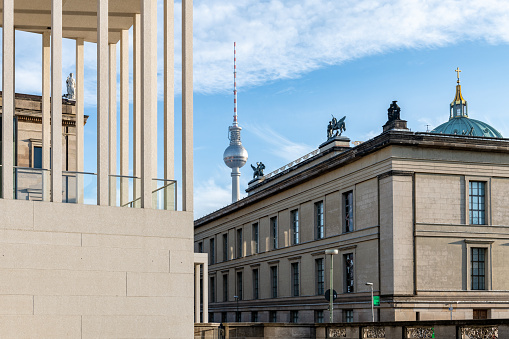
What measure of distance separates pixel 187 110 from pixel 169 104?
725 mm

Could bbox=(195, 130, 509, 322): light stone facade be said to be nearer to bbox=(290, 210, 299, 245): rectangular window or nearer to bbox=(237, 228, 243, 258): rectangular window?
bbox=(290, 210, 299, 245): rectangular window

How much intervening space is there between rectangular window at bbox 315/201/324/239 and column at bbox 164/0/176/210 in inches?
1845

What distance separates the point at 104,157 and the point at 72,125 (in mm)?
29019

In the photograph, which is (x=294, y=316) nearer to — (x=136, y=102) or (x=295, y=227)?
(x=295, y=227)

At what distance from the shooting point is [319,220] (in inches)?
2682

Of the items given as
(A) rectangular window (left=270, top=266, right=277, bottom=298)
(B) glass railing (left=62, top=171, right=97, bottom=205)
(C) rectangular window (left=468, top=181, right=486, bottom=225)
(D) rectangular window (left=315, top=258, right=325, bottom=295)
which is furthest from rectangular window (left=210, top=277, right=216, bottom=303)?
(B) glass railing (left=62, top=171, right=97, bottom=205)

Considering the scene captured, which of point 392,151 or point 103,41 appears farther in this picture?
point 392,151

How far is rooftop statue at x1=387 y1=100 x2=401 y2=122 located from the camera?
58.0 metres

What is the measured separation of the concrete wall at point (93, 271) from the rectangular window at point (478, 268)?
132ft

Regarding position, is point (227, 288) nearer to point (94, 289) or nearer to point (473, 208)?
point (473, 208)

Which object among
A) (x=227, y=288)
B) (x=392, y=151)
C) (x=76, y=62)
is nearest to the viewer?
(x=76, y=62)

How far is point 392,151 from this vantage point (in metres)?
55.0

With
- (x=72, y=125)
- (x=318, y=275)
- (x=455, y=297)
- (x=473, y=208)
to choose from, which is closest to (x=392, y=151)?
(x=473, y=208)

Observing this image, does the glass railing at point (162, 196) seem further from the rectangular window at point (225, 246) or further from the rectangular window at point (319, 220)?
the rectangular window at point (225, 246)
